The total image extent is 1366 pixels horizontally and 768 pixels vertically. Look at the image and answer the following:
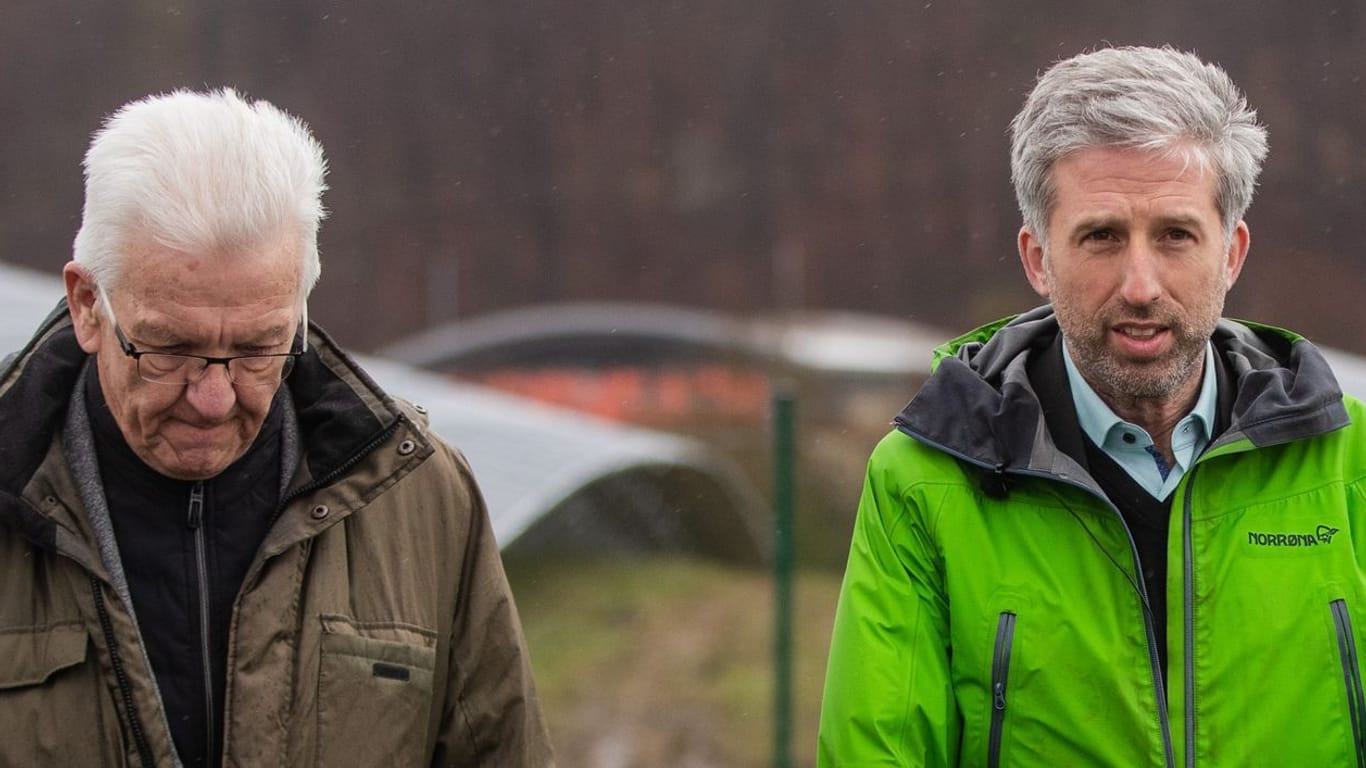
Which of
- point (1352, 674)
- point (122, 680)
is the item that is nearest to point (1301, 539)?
point (1352, 674)

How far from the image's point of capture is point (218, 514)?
7.61 ft

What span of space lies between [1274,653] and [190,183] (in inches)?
61.0

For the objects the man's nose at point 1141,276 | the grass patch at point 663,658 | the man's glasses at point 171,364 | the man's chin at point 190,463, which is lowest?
the grass patch at point 663,658

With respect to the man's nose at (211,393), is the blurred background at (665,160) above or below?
above

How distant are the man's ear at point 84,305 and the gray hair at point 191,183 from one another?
0.03 metres

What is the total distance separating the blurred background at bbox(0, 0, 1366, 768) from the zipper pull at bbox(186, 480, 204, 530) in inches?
573

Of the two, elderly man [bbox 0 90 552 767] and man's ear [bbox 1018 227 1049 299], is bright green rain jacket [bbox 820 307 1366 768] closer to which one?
man's ear [bbox 1018 227 1049 299]

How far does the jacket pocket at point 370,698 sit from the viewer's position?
229 cm

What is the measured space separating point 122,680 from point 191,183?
0.65m

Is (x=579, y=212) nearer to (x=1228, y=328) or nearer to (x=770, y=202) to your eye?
(x=770, y=202)

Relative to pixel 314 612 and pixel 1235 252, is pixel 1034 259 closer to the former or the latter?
pixel 1235 252

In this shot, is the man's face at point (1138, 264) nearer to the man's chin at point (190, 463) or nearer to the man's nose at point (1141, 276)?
the man's nose at point (1141, 276)

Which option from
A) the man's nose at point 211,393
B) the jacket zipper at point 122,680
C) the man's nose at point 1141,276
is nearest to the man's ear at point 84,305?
the man's nose at point 211,393

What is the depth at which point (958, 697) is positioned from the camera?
233cm
